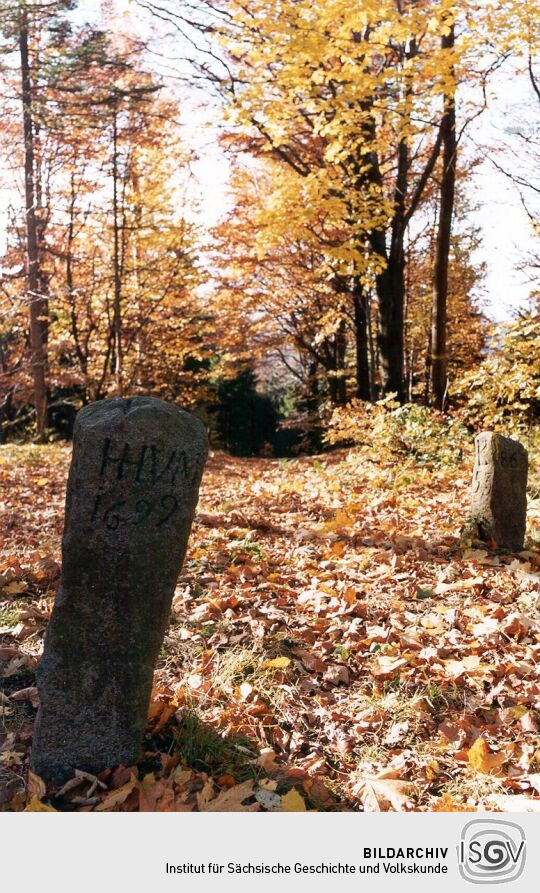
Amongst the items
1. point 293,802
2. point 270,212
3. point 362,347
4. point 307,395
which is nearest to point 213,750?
point 293,802

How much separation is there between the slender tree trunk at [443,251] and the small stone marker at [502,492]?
5251mm

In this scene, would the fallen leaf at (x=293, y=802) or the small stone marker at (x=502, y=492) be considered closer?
the fallen leaf at (x=293, y=802)

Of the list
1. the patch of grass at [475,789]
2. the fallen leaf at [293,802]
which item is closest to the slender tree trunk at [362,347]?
the patch of grass at [475,789]

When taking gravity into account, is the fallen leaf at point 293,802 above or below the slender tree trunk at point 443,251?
below

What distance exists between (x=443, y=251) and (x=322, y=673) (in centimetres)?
925

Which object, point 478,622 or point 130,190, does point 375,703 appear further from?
point 130,190

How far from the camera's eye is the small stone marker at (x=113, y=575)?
260 cm

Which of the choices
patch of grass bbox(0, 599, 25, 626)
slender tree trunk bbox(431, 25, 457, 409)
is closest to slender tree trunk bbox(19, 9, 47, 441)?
slender tree trunk bbox(431, 25, 457, 409)

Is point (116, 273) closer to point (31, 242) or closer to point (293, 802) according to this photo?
point (31, 242)

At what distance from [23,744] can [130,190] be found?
13858 mm

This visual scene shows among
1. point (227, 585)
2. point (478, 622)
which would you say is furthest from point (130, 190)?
point (478, 622)

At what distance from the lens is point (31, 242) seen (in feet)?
46.0
